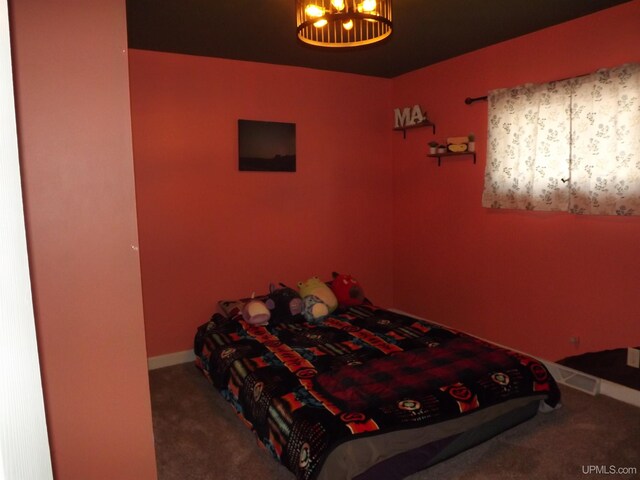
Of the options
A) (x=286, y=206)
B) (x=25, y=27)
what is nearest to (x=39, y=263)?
(x=25, y=27)

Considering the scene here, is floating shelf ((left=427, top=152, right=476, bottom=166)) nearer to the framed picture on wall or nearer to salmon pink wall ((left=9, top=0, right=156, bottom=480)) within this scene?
the framed picture on wall

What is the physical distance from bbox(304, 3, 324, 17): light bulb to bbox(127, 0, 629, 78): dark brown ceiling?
24.2 inches

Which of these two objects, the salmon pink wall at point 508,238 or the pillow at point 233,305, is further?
the pillow at point 233,305

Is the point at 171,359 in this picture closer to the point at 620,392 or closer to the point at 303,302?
the point at 303,302

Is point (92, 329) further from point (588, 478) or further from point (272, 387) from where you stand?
point (588, 478)

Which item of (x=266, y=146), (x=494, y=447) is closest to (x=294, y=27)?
→ (x=266, y=146)

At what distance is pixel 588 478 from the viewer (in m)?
2.17

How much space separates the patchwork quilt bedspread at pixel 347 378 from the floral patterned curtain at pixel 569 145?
1184 mm

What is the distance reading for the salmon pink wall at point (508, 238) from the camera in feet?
9.61

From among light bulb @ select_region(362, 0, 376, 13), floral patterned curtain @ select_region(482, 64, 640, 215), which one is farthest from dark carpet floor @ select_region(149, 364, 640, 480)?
light bulb @ select_region(362, 0, 376, 13)

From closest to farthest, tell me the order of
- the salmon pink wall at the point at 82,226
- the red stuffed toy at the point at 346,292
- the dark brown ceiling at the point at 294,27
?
the salmon pink wall at the point at 82,226, the dark brown ceiling at the point at 294,27, the red stuffed toy at the point at 346,292

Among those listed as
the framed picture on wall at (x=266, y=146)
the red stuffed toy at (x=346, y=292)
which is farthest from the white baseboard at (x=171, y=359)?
the framed picture on wall at (x=266, y=146)

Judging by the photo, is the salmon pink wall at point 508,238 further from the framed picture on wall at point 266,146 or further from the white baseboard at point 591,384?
the framed picture on wall at point 266,146

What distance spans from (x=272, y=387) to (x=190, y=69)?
2.63 meters
